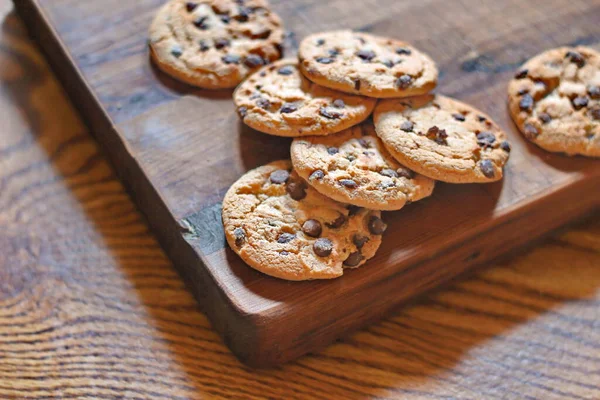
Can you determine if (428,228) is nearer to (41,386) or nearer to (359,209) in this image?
(359,209)

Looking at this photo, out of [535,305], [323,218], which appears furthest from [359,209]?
[535,305]

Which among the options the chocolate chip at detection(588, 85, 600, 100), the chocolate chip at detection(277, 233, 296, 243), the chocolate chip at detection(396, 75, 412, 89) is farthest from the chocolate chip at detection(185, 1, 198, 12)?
the chocolate chip at detection(588, 85, 600, 100)

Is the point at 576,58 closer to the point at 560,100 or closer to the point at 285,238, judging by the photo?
the point at 560,100

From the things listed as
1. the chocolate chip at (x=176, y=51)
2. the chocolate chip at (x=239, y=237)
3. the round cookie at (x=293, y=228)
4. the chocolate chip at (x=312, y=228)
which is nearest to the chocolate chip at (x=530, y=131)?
the round cookie at (x=293, y=228)

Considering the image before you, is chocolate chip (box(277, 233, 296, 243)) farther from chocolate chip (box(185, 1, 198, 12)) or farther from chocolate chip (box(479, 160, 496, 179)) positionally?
chocolate chip (box(185, 1, 198, 12))

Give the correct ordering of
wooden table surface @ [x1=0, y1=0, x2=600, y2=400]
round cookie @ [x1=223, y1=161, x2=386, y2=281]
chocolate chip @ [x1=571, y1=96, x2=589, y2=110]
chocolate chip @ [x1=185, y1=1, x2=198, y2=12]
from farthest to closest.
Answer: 1. chocolate chip @ [x1=185, y1=1, x2=198, y2=12]
2. chocolate chip @ [x1=571, y1=96, x2=589, y2=110]
3. wooden table surface @ [x1=0, y1=0, x2=600, y2=400]
4. round cookie @ [x1=223, y1=161, x2=386, y2=281]

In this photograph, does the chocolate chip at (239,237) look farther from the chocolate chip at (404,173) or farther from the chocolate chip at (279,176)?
the chocolate chip at (404,173)
